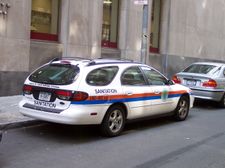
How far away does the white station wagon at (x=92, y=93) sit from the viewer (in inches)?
298

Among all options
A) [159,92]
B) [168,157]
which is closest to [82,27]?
[159,92]

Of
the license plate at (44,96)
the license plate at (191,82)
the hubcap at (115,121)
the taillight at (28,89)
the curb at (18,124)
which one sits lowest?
the curb at (18,124)

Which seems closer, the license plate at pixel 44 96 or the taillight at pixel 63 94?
the taillight at pixel 63 94

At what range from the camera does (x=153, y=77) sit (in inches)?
376

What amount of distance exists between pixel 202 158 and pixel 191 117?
14.6ft

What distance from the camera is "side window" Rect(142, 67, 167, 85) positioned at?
9345 millimetres

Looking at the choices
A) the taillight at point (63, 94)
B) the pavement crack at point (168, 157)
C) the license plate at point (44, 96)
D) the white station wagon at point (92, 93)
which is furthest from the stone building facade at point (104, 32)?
the pavement crack at point (168, 157)

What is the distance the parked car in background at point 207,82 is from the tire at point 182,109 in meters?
2.38

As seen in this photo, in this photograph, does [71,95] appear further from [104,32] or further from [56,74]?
[104,32]

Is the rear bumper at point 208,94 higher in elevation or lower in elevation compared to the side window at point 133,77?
lower

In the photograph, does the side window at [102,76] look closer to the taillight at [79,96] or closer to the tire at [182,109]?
the taillight at [79,96]

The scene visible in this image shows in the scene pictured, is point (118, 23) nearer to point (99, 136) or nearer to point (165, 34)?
point (165, 34)

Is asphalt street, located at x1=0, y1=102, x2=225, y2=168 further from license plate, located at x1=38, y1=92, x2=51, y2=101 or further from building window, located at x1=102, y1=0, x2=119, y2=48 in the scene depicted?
building window, located at x1=102, y1=0, x2=119, y2=48

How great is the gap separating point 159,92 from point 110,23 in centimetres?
843
